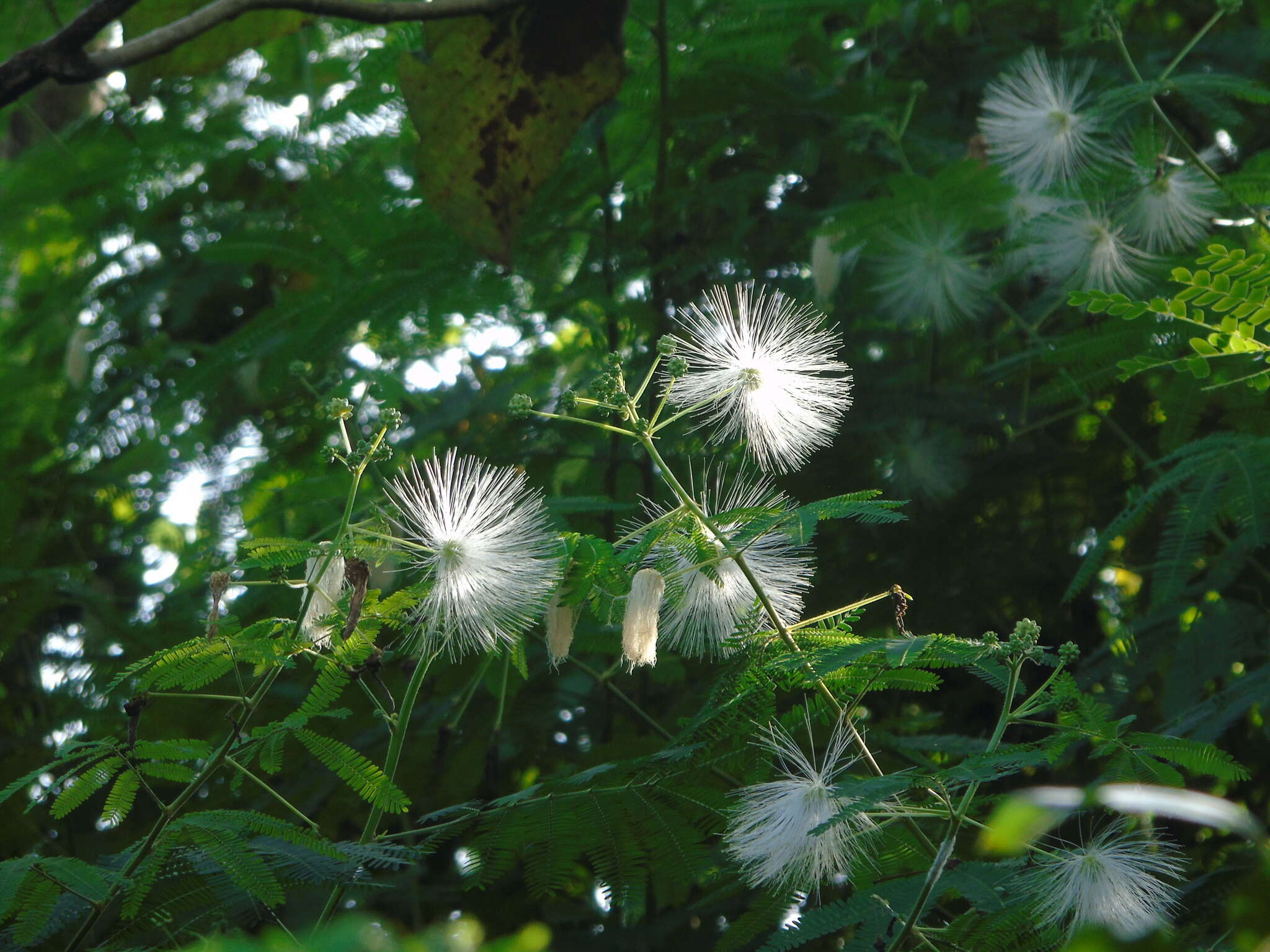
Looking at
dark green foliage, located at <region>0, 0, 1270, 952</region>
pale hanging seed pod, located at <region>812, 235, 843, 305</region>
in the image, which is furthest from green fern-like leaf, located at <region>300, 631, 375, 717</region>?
pale hanging seed pod, located at <region>812, 235, 843, 305</region>

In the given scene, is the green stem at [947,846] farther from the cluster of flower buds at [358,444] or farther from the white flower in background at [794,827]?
the cluster of flower buds at [358,444]

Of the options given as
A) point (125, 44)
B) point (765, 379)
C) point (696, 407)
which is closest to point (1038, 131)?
point (765, 379)

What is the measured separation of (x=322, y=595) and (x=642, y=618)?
1.61 feet

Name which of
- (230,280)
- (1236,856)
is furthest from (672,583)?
(230,280)

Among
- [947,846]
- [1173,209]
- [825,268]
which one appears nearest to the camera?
[947,846]

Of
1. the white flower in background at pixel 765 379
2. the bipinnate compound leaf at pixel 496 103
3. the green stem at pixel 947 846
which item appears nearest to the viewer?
the green stem at pixel 947 846

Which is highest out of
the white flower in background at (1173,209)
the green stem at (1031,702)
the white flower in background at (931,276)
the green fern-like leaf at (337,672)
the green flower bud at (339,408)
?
the white flower in background at (931,276)

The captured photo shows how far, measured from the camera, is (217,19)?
191cm

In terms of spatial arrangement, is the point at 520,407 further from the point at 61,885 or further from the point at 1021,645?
the point at 61,885

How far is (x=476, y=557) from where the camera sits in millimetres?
1727

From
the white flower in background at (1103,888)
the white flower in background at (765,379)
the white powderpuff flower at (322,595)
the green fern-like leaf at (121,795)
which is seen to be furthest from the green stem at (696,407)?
the green fern-like leaf at (121,795)

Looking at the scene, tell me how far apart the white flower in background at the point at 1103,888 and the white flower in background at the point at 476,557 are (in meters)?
0.81

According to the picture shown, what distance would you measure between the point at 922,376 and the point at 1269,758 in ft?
4.10

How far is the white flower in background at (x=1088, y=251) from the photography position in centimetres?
280
